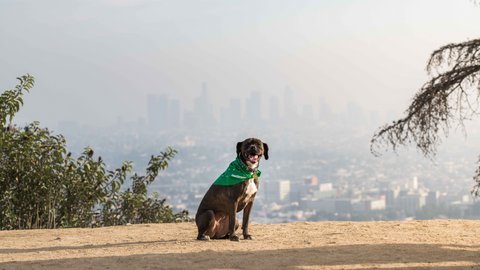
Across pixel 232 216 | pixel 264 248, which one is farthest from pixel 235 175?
pixel 264 248

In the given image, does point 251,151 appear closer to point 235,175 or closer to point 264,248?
point 235,175

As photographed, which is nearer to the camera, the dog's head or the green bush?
the dog's head

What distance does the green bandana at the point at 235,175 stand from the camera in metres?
6.73

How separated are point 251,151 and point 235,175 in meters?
0.46

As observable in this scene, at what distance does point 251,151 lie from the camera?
Answer: 6.66 meters

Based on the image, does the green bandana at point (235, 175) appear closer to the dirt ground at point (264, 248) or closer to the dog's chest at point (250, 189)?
the dog's chest at point (250, 189)

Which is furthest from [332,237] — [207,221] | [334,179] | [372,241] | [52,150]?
[334,179]

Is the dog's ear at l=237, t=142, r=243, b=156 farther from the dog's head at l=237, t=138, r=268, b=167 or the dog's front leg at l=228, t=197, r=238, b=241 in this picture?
the dog's front leg at l=228, t=197, r=238, b=241

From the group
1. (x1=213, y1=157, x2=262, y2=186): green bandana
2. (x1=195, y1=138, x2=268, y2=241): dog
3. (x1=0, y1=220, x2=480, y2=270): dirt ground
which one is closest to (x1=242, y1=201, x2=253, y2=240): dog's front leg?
(x1=195, y1=138, x2=268, y2=241): dog

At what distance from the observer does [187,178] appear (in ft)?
217

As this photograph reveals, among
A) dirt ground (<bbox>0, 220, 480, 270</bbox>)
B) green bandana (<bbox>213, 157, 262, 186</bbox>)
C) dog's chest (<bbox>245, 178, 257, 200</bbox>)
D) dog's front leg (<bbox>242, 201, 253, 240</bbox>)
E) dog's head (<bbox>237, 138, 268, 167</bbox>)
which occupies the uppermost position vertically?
dog's head (<bbox>237, 138, 268, 167</bbox>)

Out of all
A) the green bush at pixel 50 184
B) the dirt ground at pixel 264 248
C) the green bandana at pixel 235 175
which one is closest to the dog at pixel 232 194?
the green bandana at pixel 235 175

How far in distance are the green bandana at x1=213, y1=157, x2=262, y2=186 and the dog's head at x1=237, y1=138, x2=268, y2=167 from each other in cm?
12

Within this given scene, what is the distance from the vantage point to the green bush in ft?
32.8
